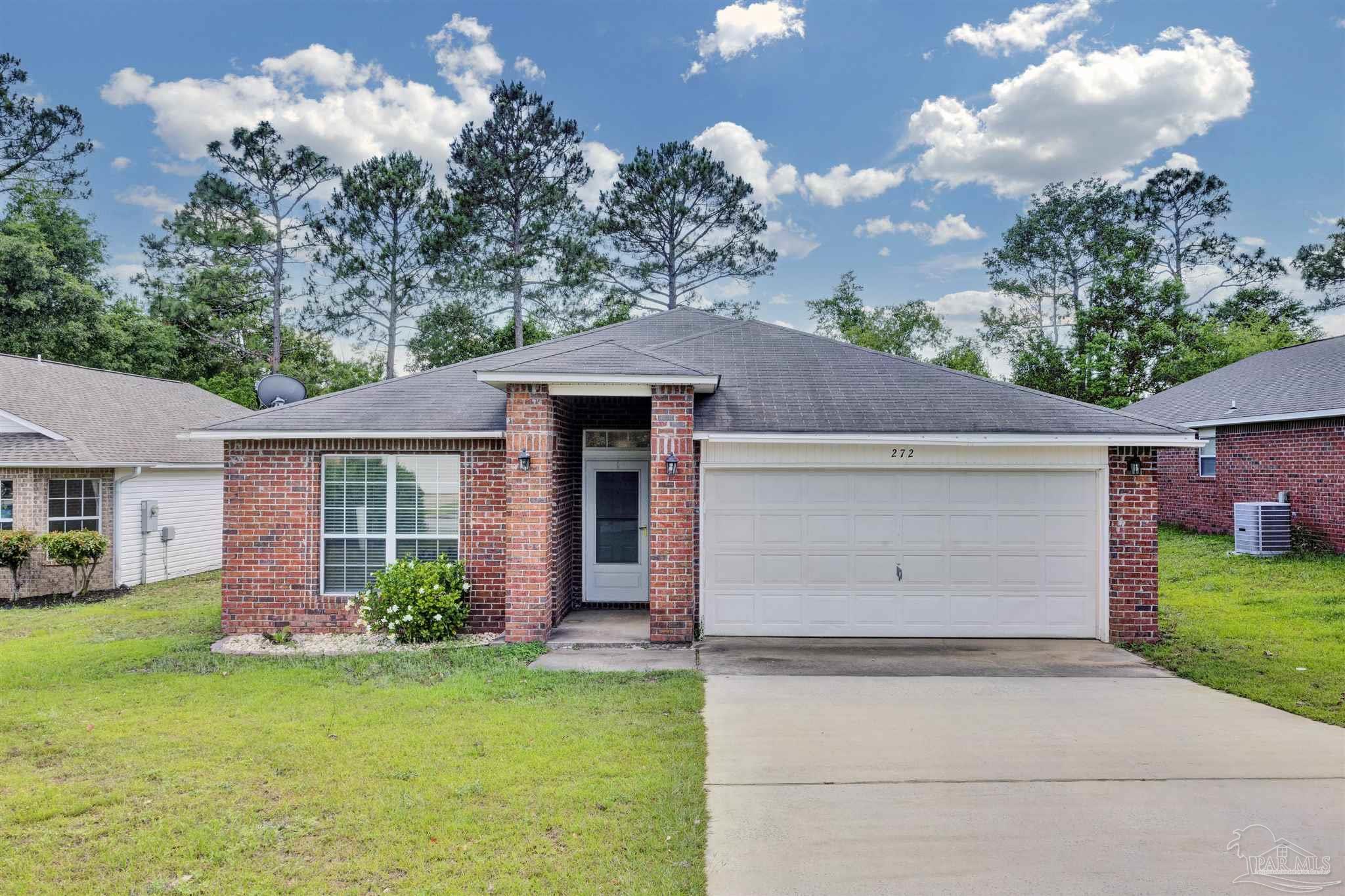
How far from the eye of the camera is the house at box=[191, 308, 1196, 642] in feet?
26.6

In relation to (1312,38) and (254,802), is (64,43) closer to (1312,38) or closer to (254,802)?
(254,802)

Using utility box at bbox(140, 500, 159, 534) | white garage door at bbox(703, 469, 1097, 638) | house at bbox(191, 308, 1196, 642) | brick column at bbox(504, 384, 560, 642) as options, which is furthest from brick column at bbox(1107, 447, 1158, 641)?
utility box at bbox(140, 500, 159, 534)

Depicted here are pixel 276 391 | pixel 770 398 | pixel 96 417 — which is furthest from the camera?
pixel 96 417

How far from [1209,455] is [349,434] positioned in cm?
1850

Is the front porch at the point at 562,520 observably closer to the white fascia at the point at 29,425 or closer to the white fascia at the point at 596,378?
the white fascia at the point at 596,378


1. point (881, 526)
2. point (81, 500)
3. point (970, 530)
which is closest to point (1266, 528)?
point (970, 530)

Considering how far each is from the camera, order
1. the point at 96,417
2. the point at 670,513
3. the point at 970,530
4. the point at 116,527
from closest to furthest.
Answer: the point at 670,513 → the point at 970,530 → the point at 116,527 → the point at 96,417

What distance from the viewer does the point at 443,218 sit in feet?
85.1

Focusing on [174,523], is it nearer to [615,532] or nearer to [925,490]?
[615,532]

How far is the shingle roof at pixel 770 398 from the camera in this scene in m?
8.26

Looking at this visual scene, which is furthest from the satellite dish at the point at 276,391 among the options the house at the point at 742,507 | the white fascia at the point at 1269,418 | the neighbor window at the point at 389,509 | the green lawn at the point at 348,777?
the white fascia at the point at 1269,418

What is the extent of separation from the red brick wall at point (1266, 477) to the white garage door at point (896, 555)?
24.8 feet

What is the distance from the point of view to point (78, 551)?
11.8 m

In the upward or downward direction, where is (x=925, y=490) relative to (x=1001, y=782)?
upward
